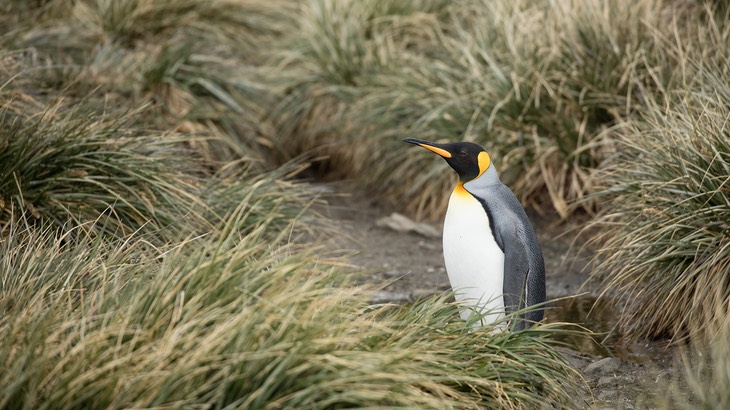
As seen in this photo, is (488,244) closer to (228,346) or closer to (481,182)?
(481,182)

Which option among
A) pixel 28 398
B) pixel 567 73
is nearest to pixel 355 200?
pixel 567 73

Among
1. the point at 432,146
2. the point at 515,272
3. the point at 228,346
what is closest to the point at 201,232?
the point at 432,146

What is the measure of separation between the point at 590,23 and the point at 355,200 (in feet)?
7.49

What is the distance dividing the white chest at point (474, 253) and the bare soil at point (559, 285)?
0.16 m

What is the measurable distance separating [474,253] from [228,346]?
1669 millimetres

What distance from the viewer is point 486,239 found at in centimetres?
432

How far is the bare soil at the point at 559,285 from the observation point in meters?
4.14

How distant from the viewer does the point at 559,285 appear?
18.6 ft

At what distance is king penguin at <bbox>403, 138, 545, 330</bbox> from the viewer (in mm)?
4254

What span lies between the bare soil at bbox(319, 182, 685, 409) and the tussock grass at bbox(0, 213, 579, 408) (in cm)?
36

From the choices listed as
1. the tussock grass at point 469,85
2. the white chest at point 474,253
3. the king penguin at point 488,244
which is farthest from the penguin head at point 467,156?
the tussock grass at point 469,85

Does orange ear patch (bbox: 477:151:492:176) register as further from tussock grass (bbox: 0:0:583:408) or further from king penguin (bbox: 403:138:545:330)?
Answer: tussock grass (bbox: 0:0:583:408)

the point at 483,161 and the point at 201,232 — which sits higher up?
the point at 483,161

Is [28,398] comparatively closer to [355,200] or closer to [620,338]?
[620,338]
